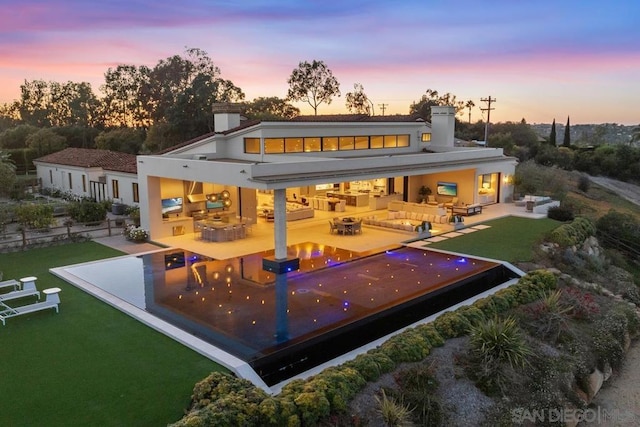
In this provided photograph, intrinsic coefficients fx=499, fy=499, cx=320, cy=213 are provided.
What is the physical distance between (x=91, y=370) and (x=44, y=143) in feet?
151

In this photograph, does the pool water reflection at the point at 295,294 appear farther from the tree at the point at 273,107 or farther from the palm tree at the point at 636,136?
the palm tree at the point at 636,136

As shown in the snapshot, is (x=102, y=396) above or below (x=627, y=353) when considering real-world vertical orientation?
above

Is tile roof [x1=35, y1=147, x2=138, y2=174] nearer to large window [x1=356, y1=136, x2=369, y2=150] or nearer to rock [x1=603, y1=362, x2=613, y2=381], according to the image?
large window [x1=356, y1=136, x2=369, y2=150]

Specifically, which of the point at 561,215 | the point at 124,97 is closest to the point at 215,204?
the point at 561,215

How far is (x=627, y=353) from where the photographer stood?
13555 millimetres

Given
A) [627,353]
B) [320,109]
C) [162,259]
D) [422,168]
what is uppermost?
[320,109]

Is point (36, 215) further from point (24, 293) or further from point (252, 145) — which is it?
point (24, 293)

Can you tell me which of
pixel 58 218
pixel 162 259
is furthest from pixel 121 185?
pixel 162 259

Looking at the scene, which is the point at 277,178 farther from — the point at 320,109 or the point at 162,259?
the point at 320,109

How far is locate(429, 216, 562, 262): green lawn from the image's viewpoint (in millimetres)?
18750

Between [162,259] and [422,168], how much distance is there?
12.5 m

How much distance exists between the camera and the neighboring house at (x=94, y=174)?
28.3m

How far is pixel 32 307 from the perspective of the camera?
1269cm

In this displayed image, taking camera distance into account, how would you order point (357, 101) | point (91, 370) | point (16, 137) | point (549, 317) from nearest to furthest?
1. point (91, 370)
2. point (549, 317)
3. point (16, 137)
4. point (357, 101)
